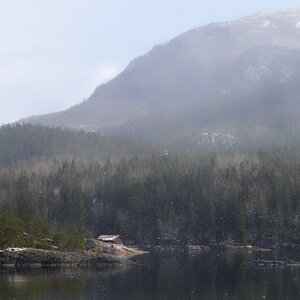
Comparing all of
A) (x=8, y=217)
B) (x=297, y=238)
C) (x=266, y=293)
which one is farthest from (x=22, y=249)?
(x=297, y=238)

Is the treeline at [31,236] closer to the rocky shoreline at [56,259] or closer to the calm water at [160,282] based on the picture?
the rocky shoreline at [56,259]

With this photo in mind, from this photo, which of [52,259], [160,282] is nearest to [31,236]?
[52,259]

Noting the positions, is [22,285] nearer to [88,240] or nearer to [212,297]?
[212,297]

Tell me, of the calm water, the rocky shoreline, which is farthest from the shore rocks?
the calm water

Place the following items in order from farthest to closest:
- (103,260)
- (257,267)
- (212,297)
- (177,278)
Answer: (103,260)
(257,267)
(177,278)
(212,297)

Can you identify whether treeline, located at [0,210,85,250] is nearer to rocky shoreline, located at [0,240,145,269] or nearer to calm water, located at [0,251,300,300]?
rocky shoreline, located at [0,240,145,269]

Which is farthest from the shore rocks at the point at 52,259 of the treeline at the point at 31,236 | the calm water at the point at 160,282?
the calm water at the point at 160,282

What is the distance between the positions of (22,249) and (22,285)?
3448 centimetres

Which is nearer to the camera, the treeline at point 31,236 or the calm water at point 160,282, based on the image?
the calm water at point 160,282

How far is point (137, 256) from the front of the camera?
491 ft

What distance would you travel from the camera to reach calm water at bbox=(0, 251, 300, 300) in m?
84.2

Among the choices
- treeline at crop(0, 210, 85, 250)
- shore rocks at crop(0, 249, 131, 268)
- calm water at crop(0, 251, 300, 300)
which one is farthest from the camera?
treeline at crop(0, 210, 85, 250)

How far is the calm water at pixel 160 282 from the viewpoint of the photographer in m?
84.2

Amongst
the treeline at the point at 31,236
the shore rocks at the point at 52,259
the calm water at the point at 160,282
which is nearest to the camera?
the calm water at the point at 160,282
